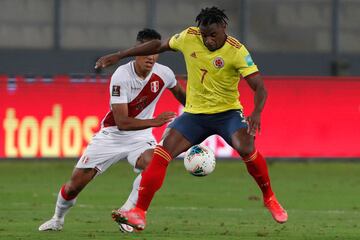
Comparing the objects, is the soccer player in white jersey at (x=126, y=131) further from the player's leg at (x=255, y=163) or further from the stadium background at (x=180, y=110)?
the player's leg at (x=255, y=163)

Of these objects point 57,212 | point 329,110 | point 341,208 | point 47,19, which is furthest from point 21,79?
point 57,212

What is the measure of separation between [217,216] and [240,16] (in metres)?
12.1

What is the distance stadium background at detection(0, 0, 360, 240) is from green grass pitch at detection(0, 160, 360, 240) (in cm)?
2

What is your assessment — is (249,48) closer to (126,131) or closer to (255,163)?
(126,131)

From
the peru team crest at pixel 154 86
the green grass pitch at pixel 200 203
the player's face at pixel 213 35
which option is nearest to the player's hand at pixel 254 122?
the player's face at pixel 213 35

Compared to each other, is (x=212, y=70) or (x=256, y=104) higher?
(x=212, y=70)

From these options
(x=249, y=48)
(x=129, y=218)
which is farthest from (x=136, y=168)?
(x=249, y=48)

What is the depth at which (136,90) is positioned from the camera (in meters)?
13.2

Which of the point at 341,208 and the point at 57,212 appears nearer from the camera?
the point at 57,212

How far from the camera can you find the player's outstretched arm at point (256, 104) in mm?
11758

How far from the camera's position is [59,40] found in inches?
1030

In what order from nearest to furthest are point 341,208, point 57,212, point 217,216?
point 57,212
point 217,216
point 341,208

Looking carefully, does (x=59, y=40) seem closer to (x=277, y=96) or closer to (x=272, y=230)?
(x=277, y=96)

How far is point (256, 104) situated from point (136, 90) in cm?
179
